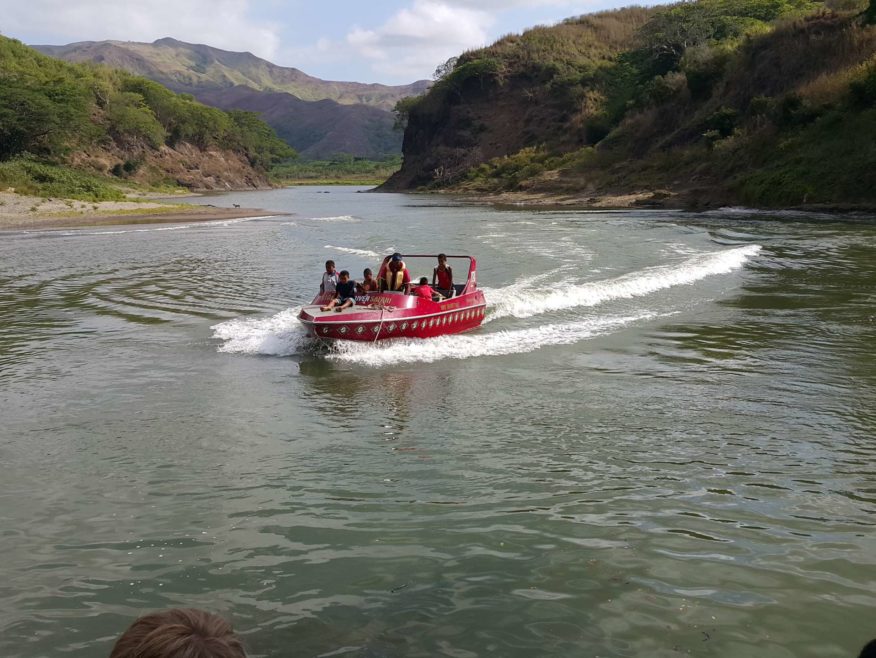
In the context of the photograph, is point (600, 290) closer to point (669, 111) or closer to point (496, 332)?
point (496, 332)

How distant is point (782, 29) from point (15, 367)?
59023 millimetres

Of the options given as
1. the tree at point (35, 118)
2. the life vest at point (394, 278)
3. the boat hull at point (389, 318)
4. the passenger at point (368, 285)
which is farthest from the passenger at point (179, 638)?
the tree at point (35, 118)

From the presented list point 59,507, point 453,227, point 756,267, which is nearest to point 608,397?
point 59,507

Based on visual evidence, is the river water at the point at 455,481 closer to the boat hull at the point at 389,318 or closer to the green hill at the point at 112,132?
the boat hull at the point at 389,318

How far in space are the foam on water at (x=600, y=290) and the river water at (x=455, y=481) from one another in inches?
26.0

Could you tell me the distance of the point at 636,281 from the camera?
22016 millimetres

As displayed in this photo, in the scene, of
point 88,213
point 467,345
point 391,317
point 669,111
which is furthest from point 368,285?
point 669,111

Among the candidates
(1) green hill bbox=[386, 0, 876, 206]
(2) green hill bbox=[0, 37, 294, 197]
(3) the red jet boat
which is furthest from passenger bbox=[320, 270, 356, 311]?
(2) green hill bbox=[0, 37, 294, 197]

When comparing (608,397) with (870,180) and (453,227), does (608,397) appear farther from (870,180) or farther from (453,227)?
(870,180)

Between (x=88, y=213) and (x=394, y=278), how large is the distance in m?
41.2

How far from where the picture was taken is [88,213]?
5066 cm

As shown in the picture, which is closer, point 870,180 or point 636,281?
point 636,281

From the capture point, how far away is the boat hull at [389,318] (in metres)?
14.4

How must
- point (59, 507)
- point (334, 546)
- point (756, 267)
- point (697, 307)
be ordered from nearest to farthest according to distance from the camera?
point (334, 546)
point (59, 507)
point (697, 307)
point (756, 267)
